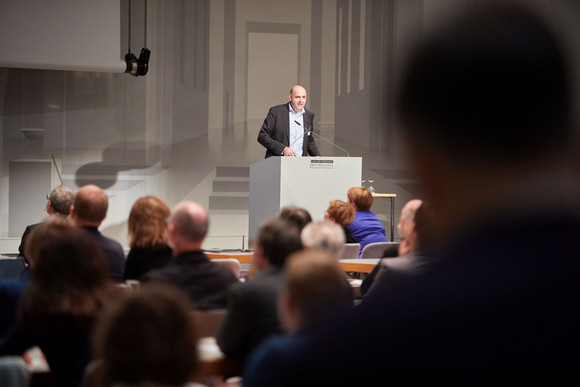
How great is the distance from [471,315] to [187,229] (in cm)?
213

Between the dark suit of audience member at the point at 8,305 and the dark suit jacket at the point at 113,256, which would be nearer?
the dark suit of audience member at the point at 8,305

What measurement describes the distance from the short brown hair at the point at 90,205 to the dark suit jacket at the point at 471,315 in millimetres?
2992

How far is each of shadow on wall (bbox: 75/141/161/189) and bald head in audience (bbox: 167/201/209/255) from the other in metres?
7.39

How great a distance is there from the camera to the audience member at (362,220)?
5.21m

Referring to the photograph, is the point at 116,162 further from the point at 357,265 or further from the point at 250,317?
the point at 250,317

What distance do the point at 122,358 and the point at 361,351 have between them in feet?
1.74

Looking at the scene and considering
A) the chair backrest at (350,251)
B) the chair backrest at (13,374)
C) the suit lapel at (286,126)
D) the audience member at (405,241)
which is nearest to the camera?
the chair backrest at (13,374)

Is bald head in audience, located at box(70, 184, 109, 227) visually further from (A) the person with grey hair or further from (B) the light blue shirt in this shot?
(B) the light blue shirt

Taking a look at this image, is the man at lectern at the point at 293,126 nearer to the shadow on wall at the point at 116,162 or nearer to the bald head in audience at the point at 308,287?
the shadow on wall at the point at 116,162

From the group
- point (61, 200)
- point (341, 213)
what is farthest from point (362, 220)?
point (61, 200)

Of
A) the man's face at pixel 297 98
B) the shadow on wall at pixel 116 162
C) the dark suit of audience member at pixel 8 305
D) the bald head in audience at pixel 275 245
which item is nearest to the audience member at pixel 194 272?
the bald head in audience at pixel 275 245

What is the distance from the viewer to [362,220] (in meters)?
5.23

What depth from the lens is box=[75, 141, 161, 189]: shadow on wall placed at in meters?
9.70

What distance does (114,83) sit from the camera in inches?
387
